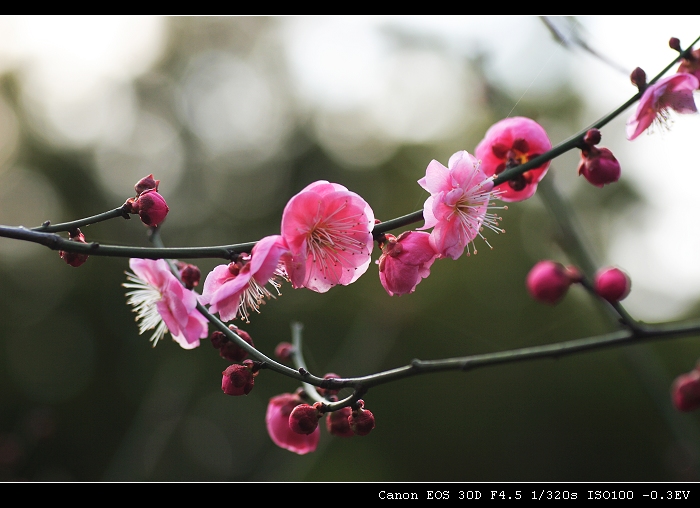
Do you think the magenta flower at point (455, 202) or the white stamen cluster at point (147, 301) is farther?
the white stamen cluster at point (147, 301)

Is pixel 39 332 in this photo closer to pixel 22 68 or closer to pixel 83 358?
pixel 83 358

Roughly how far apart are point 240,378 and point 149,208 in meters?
0.36

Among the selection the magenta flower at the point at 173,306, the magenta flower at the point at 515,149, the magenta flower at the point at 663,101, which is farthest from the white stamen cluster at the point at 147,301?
the magenta flower at the point at 663,101

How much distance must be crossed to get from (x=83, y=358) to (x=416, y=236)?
984 cm

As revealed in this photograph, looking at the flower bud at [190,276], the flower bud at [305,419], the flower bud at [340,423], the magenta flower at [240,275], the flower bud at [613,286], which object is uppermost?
the flower bud at [613,286]

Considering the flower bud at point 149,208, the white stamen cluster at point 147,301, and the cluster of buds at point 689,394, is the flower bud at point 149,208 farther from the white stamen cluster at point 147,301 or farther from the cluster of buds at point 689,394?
the cluster of buds at point 689,394

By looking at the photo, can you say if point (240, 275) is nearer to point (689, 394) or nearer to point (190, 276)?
point (190, 276)

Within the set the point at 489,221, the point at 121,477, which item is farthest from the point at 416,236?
the point at 121,477

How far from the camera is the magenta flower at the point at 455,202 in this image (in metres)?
1.07

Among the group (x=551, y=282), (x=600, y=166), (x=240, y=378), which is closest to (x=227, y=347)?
(x=240, y=378)

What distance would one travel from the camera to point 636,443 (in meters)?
9.66

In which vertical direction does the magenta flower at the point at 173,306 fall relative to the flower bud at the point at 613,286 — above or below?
below

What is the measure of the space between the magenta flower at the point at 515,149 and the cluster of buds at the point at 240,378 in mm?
652

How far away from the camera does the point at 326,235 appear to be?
1.11m
